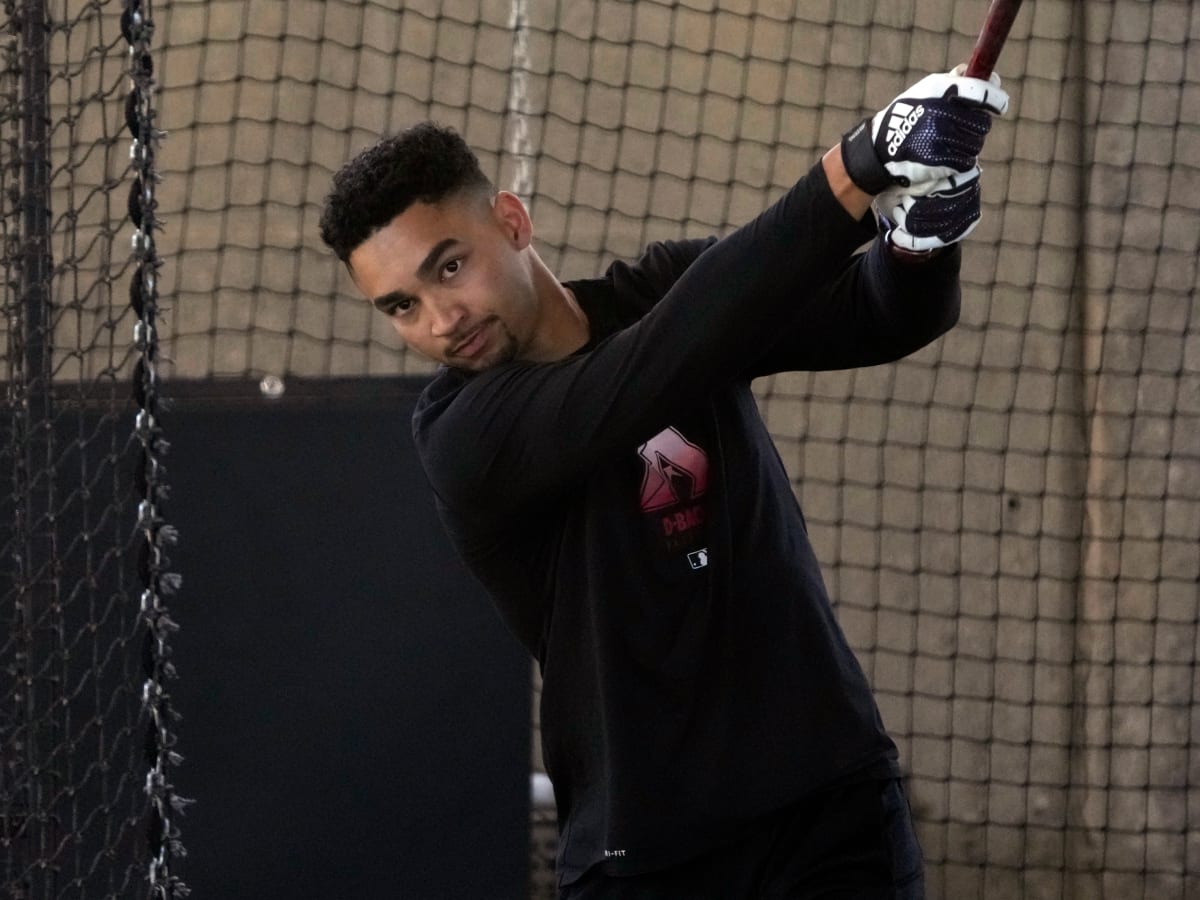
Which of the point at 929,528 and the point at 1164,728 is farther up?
the point at 929,528

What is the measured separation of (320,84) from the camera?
4.63m

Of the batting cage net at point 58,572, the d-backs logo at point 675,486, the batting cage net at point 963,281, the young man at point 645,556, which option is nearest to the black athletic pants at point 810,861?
the young man at point 645,556

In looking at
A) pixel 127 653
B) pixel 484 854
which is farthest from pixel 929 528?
pixel 127 653

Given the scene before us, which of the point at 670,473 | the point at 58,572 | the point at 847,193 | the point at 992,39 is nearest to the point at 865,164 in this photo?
the point at 847,193

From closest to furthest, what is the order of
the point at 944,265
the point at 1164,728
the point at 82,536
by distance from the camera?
1. the point at 944,265
2. the point at 82,536
3. the point at 1164,728

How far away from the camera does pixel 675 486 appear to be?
174 cm

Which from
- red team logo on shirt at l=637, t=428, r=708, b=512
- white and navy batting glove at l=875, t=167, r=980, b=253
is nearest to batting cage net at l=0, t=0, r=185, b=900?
red team logo on shirt at l=637, t=428, r=708, b=512

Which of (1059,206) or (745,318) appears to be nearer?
(745,318)

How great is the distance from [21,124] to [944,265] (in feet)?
6.38

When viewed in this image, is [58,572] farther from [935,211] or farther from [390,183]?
[935,211]

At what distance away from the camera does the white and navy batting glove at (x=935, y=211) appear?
1.42 m

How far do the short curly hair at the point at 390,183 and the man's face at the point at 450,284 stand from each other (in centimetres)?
1

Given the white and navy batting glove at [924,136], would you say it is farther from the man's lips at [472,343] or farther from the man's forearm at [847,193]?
the man's lips at [472,343]

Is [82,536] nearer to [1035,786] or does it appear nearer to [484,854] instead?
[484,854]
